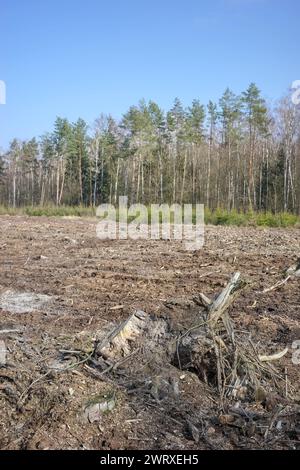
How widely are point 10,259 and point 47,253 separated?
84cm

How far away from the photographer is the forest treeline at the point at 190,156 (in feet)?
99.6

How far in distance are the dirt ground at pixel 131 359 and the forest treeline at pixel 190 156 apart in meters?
21.6

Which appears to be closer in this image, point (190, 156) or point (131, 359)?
point (131, 359)

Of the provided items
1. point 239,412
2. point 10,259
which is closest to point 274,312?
point 239,412

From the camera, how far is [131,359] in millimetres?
3559

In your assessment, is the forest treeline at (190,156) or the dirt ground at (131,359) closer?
Result: the dirt ground at (131,359)

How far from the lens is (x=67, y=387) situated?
9.94ft

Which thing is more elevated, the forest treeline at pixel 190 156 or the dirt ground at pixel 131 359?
the forest treeline at pixel 190 156

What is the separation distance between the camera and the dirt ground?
2680mm

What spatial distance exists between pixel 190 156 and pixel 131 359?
34066mm

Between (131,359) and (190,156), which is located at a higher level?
(190,156)

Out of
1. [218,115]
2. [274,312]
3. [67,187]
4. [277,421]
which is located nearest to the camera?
[277,421]

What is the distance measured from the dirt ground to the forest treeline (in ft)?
70.9
